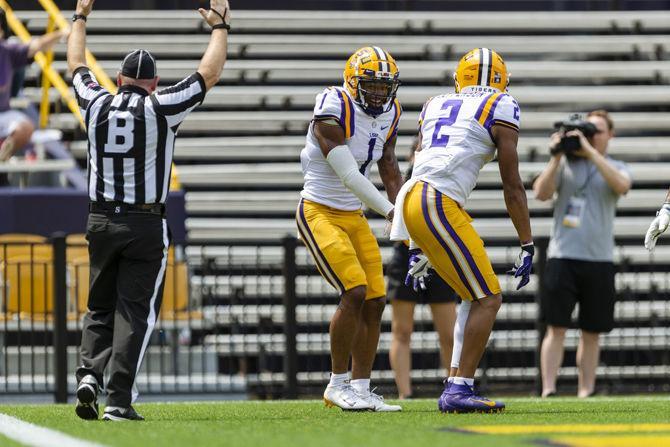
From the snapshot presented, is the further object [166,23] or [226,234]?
[166,23]

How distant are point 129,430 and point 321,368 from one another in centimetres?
548

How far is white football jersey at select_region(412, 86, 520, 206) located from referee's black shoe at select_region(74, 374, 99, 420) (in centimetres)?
182

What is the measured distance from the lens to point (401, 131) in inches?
555

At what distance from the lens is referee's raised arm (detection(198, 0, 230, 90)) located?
6.46 metres

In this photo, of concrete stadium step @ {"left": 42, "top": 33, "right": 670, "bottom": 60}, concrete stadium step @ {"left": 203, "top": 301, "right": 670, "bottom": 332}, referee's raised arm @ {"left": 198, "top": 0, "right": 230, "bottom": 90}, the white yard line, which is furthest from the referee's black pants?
Result: concrete stadium step @ {"left": 42, "top": 33, "right": 670, "bottom": 60}

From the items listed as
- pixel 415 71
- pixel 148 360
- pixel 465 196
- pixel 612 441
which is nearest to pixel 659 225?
pixel 465 196

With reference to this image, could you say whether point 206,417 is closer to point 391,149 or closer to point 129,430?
point 129,430

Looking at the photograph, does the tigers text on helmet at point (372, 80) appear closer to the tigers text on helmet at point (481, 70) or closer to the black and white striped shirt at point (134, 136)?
the tigers text on helmet at point (481, 70)

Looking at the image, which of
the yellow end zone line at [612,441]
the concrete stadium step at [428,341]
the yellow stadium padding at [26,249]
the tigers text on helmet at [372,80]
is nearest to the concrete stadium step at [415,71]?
the concrete stadium step at [428,341]

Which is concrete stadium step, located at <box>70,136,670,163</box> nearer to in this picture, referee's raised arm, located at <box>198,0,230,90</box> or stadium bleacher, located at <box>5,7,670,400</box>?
stadium bleacher, located at <box>5,7,670,400</box>

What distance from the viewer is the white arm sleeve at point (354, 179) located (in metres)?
6.98

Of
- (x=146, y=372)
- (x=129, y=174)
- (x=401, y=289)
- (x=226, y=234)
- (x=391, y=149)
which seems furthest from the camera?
(x=226, y=234)

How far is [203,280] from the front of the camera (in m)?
10.6

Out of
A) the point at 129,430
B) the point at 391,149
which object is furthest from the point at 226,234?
the point at 129,430
